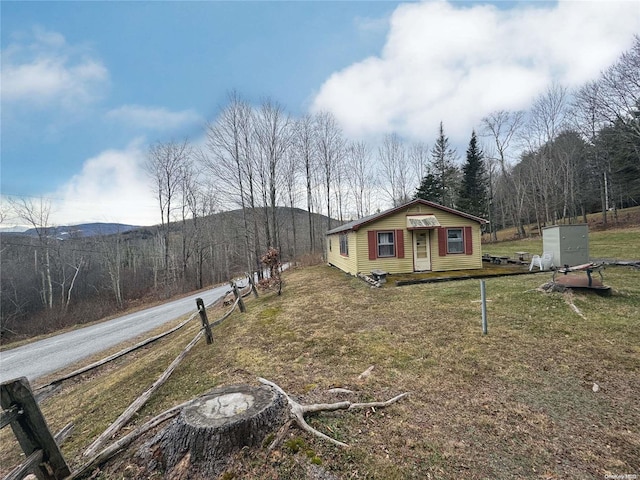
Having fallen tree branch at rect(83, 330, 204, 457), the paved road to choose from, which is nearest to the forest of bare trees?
the paved road

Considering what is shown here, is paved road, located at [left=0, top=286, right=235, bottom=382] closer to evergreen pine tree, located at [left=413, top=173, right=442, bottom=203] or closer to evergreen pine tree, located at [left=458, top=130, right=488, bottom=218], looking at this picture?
evergreen pine tree, located at [left=413, top=173, right=442, bottom=203]

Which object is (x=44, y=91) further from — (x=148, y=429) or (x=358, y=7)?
(x=148, y=429)

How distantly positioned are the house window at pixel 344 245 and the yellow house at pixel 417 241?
5.31 feet

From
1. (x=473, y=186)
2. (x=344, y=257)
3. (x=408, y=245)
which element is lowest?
(x=344, y=257)

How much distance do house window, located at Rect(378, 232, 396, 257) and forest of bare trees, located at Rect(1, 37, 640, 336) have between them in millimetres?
11119

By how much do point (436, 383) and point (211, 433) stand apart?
2.86 metres

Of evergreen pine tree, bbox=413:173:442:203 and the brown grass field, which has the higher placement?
evergreen pine tree, bbox=413:173:442:203

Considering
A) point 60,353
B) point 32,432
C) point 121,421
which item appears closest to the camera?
point 32,432

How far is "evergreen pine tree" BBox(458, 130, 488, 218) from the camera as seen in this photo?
27719 millimetres

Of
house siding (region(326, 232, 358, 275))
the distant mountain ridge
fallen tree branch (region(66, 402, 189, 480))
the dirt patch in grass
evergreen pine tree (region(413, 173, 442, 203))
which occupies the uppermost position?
evergreen pine tree (region(413, 173, 442, 203))

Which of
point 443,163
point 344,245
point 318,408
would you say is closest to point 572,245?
point 344,245

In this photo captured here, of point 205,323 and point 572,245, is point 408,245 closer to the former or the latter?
point 572,245

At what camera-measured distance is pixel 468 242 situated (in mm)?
12367

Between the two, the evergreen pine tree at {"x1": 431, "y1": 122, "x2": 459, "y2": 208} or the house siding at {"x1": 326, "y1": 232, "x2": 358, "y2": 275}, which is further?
the evergreen pine tree at {"x1": 431, "y1": 122, "x2": 459, "y2": 208}
